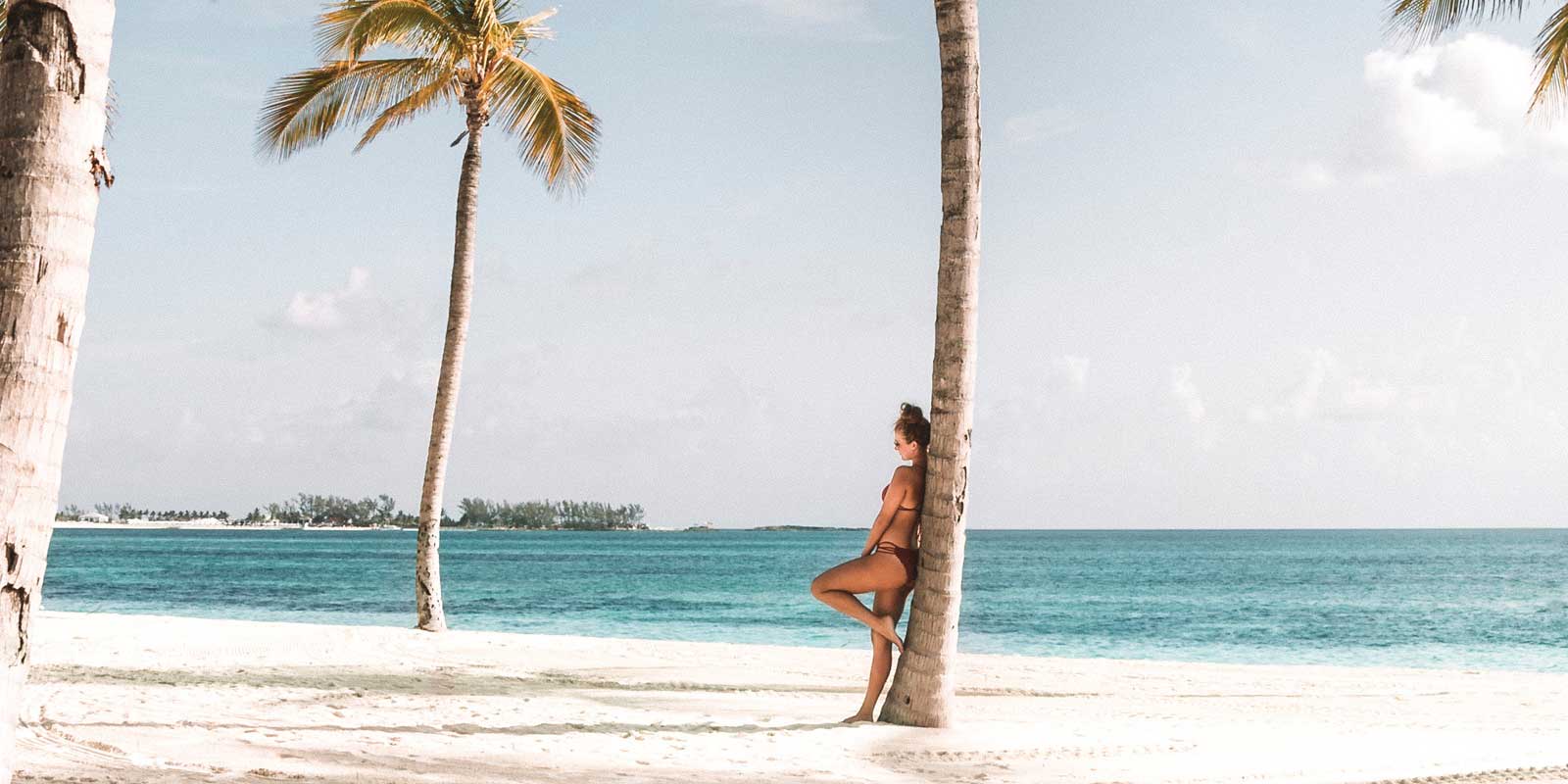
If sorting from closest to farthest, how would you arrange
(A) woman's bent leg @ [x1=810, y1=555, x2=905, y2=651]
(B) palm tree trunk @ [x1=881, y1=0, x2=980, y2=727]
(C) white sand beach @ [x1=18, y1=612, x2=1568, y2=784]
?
1. (C) white sand beach @ [x1=18, y1=612, x2=1568, y2=784]
2. (A) woman's bent leg @ [x1=810, y1=555, x2=905, y2=651]
3. (B) palm tree trunk @ [x1=881, y1=0, x2=980, y2=727]

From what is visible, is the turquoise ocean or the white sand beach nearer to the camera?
the white sand beach

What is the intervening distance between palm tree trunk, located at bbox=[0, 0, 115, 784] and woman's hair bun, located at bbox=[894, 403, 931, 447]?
5264 mm

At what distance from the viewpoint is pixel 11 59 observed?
276cm

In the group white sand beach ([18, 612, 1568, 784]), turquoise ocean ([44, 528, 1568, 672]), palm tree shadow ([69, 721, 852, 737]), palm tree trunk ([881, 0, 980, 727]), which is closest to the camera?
white sand beach ([18, 612, 1568, 784])

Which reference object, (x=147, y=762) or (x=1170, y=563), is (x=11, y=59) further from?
(x=1170, y=563)

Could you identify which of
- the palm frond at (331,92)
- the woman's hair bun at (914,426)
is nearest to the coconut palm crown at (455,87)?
the palm frond at (331,92)

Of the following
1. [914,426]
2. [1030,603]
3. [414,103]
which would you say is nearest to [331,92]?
[414,103]

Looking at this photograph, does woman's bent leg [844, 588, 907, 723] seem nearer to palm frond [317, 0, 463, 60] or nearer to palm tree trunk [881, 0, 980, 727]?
palm tree trunk [881, 0, 980, 727]

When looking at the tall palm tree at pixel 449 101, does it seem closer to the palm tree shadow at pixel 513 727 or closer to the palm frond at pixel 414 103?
the palm frond at pixel 414 103

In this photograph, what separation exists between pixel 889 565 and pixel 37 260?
17.2 feet

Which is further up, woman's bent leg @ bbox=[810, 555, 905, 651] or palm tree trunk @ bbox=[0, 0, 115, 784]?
palm tree trunk @ bbox=[0, 0, 115, 784]

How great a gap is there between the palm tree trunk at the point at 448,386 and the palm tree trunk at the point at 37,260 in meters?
11.0

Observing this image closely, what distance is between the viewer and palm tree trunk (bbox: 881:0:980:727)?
7141 millimetres

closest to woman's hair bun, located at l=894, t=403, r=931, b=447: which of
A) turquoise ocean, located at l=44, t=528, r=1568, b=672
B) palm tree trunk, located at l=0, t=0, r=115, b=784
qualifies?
palm tree trunk, located at l=0, t=0, r=115, b=784
